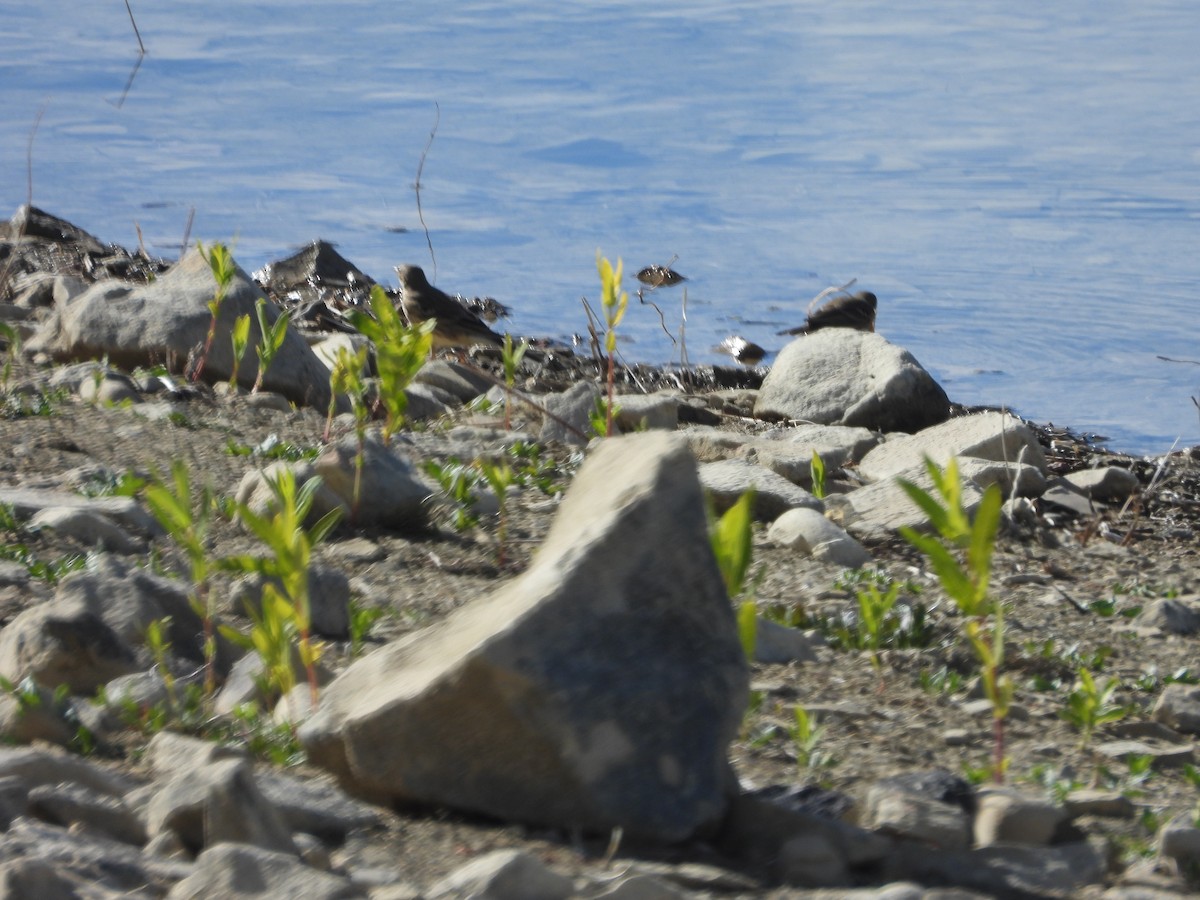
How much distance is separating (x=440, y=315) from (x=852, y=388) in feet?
8.02

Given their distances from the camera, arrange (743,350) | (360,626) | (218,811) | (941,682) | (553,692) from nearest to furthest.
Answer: (218,811) < (553,692) < (360,626) < (941,682) < (743,350)

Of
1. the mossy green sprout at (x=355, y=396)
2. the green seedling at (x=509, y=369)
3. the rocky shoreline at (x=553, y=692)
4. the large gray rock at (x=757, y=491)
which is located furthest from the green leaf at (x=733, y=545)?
the green seedling at (x=509, y=369)

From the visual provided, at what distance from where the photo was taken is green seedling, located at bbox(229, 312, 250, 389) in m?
5.32

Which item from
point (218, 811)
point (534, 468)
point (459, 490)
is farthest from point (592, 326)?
point (218, 811)

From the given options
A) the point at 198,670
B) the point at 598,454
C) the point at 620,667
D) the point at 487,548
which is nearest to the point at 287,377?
the point at 487,548

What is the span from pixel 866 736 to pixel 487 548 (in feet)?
4.61

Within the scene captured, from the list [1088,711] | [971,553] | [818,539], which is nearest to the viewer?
[971,553]

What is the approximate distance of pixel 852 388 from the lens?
7.47 metres

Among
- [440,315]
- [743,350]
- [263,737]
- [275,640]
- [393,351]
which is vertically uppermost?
[393,351]

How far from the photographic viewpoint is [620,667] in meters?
2.13

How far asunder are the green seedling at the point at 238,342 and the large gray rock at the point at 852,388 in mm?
2955

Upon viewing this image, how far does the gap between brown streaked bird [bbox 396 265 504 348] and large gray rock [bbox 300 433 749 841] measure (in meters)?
5.91

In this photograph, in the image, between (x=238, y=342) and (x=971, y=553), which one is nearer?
(x=971, y=553)

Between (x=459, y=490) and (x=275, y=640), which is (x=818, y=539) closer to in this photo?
(x=459, y=490)
